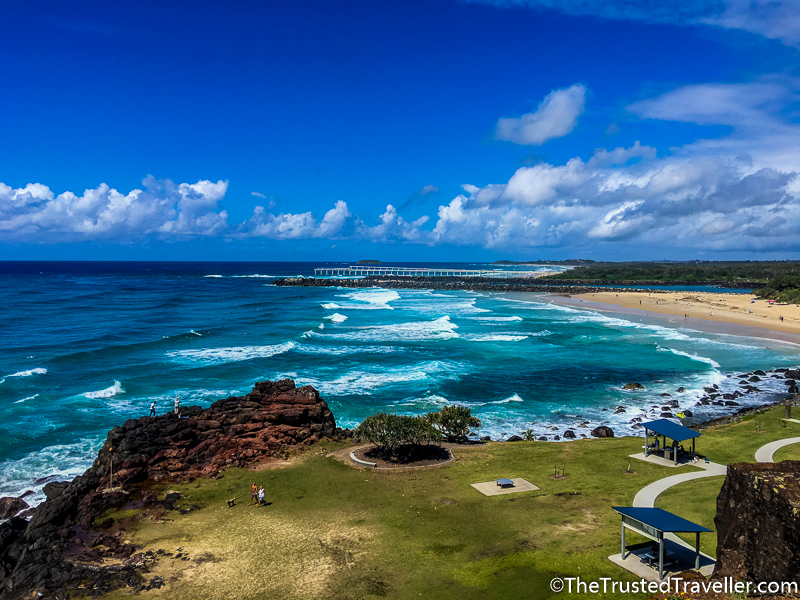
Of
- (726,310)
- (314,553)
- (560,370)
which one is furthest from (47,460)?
(726,310)

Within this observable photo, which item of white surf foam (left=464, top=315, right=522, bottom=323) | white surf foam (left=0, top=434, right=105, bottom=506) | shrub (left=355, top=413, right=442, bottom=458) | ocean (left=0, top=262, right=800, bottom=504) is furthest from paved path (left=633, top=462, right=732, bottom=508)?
white surf foam (left=464, top=315, right=522, bottom=323)

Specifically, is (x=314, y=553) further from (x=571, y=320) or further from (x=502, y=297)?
(x=502, y=297)

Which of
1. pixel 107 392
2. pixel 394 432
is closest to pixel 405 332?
pixel 107 392

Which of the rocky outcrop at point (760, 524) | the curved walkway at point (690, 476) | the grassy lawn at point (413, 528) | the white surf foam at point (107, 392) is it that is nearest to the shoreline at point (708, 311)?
the curved walkway at point (690, 476)

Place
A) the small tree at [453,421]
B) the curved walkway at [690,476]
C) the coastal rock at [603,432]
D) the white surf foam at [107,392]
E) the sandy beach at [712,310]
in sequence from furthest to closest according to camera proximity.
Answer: the sandy beach at [712,310] → the white surf foam at [107,392] → the coastal rock at [603,432] → the small tree at [453,421] → the curved walkway at [690,476]

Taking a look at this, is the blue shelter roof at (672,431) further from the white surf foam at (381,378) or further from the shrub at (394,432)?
the white surf foam at (381,378)
